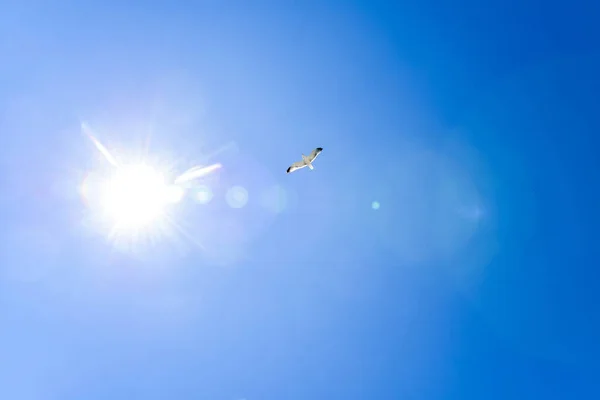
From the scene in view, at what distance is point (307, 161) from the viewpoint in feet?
142

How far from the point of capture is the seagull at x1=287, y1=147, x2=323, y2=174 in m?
42.5

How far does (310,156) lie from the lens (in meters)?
43.0

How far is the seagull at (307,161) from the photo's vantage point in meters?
42.5
